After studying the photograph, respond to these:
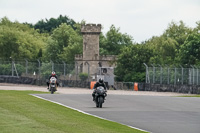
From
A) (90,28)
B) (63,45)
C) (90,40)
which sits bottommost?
(90,40)

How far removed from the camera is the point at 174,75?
57.9 metres

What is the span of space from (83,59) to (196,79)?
2284 inches

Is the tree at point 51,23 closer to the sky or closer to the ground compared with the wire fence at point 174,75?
closer to the sky

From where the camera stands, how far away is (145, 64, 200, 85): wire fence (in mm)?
55094

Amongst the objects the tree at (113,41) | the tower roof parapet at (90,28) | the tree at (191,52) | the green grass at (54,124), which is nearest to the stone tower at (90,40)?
the tower roof parapet at (90,28)

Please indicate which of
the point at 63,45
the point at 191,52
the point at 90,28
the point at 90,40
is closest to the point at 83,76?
the point at 191,52

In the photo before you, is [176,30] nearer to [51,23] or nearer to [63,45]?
[63,45]

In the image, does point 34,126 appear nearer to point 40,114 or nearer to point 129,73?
point 40,114

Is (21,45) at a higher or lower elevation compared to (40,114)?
higher

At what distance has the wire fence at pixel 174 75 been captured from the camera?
5509 centimetres

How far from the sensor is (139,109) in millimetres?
26797

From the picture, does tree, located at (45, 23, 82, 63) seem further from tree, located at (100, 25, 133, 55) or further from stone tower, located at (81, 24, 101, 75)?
stone tower, located at (81, 24, 101, 75)

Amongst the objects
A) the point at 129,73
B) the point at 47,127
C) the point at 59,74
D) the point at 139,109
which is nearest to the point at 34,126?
the point at 47,127

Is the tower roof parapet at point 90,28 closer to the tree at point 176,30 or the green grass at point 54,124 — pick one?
the tree at point 176,30
